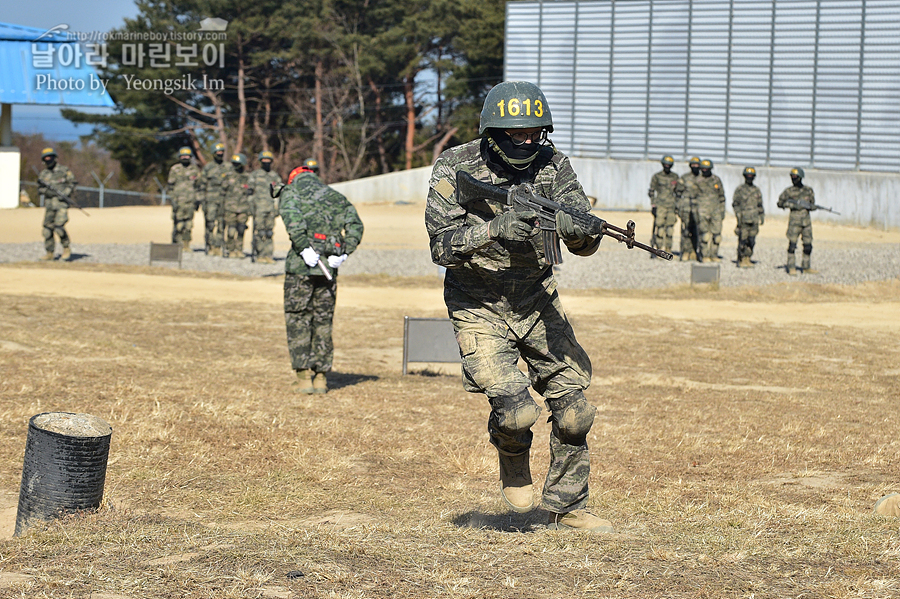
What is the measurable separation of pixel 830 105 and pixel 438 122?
23.4 m

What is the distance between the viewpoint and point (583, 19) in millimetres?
44938

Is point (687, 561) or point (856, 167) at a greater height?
point (856, 167)

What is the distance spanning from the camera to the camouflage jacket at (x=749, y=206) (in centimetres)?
2484

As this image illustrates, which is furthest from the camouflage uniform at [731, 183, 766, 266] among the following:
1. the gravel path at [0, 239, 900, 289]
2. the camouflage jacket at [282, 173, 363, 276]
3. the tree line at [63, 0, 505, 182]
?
the tree line at [63, 0, 505, 182]

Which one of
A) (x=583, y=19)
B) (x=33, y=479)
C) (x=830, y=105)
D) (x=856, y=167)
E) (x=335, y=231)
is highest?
(x=583, y=19)

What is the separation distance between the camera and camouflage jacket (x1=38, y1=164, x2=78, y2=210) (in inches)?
861

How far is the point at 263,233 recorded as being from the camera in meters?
23.8

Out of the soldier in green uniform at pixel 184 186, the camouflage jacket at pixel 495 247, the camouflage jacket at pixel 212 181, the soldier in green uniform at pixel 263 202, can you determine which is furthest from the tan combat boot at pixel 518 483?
the soldier in green uniform at pixel 184 186

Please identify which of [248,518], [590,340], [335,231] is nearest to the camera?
[248,518]

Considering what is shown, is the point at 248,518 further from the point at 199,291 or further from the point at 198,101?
the point at 198,101

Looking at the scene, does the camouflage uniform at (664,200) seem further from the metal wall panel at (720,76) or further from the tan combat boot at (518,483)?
the tan combat boot at (518,483)

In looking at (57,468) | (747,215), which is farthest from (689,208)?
(57,468)

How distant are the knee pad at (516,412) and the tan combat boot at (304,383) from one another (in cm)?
522

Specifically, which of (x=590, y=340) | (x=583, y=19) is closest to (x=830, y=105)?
(x=583, y=19)
